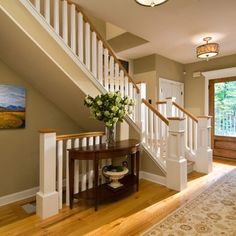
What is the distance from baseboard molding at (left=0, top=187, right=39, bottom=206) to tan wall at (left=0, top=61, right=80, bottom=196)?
0.06 meters

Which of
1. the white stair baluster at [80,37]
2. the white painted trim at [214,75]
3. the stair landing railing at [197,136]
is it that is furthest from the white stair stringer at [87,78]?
the white painted trim at [214,75]

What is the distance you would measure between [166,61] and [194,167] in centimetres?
299

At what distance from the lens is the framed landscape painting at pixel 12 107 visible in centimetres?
286

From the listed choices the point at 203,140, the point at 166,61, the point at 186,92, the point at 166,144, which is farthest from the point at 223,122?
the point at 166,144

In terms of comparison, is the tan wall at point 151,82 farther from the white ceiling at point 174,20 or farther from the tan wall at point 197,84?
the tan wall at point 197,84

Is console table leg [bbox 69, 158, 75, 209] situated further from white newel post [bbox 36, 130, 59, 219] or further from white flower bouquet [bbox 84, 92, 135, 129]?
white flower bouquet [bbox 84, 92, 135, 129]

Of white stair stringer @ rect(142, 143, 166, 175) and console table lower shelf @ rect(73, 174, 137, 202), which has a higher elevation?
white stair stringer @ rect(142, 143, 166, 175)

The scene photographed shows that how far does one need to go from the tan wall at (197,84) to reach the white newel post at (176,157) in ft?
10.3

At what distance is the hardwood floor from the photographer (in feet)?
6.98

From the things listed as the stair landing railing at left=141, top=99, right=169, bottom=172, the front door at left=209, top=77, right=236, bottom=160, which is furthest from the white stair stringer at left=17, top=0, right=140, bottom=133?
the front door at left=209, top=77, right=236, bottom=160

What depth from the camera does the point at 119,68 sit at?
325 cm

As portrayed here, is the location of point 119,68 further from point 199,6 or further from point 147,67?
point 147,67

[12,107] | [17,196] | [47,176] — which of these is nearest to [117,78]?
[12,107]

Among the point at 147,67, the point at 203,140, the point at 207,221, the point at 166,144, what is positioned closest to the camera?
the point at 207,221
